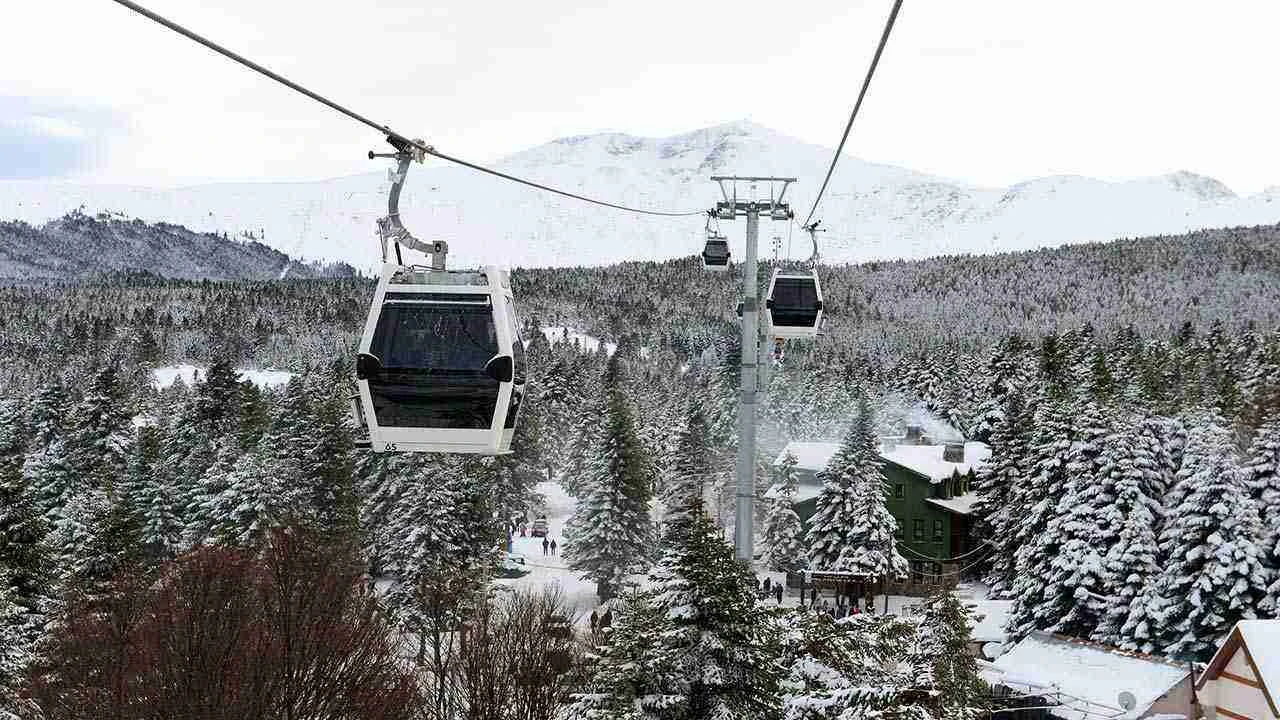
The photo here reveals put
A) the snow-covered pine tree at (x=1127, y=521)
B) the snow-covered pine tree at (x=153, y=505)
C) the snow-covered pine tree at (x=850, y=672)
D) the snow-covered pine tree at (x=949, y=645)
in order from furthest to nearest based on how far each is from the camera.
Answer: the snow-covered pine tree at (x=153, y=505), the snow-covered pine tree at (x=1127, y=521), the snow-covered pine tree at (x=949, y=645), the snow-covered pine tree at (x=850, y=672)

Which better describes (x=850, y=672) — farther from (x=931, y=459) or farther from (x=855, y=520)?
(x=931, y=459)

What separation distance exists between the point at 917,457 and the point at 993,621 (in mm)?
16869

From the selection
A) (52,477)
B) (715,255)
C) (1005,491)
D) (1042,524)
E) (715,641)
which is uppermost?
(715,255)

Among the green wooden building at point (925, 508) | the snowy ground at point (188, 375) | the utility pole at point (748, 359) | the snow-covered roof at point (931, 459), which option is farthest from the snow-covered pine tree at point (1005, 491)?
the snowy ground at point (188, 375)

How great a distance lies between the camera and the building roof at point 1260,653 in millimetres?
23969

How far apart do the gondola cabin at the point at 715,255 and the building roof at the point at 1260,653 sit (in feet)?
57.7

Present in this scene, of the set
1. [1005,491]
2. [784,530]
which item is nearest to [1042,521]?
[1005,491]

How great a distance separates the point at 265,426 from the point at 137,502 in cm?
1143

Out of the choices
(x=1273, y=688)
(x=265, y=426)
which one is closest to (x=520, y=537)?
(x=265, y=426)

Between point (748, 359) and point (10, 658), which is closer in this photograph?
point (748, 359)

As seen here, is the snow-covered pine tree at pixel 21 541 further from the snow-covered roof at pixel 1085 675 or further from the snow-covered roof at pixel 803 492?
the snow-covered roof at pixel 803 492

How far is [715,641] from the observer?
13.2 meters

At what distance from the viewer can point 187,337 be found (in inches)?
7402

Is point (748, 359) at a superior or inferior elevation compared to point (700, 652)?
superior
